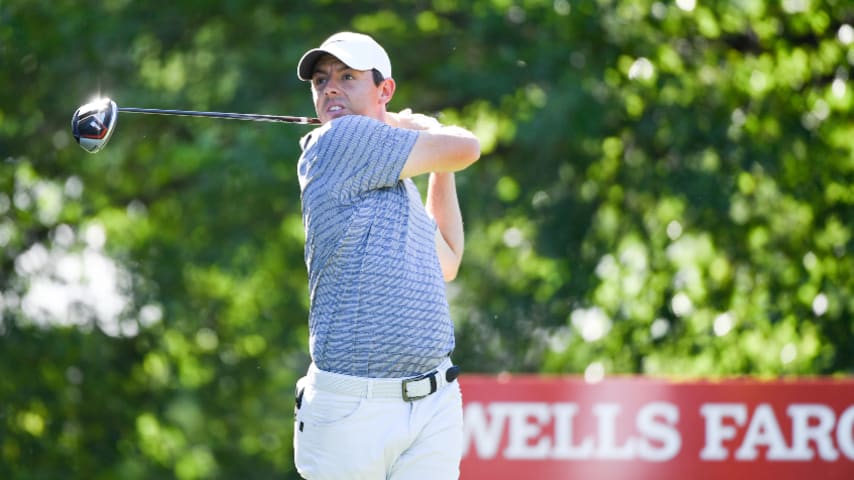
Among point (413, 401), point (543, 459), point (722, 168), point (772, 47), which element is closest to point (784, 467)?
point (543, 459)

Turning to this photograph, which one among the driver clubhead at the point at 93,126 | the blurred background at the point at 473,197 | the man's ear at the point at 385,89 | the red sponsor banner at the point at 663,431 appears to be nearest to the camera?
the man's ear at the point at 385,89

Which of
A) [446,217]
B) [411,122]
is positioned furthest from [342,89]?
[446,217]

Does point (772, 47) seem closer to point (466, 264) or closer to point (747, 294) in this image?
point (747, 294)

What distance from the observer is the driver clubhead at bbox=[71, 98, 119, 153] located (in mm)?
3707

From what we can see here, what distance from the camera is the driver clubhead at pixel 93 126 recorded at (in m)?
3.71

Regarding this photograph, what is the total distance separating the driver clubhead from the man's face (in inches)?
26.2

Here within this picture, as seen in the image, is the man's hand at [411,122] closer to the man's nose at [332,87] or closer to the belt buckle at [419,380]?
the man's nose at [332,87]

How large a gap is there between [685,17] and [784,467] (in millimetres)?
4955

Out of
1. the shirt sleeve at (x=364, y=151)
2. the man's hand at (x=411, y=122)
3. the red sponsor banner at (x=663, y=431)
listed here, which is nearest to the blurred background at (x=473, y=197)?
the red sponsor banner at (x=663, y=431)

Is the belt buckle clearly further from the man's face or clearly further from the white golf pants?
the man's face

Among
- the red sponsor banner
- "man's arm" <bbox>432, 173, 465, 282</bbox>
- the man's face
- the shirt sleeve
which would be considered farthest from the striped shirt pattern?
the red sponsor banner

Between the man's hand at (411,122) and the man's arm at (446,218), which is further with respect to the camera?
the man's arm at (446,218)

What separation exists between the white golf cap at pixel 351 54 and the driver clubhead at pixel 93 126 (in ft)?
2.05

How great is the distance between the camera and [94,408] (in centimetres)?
1116
